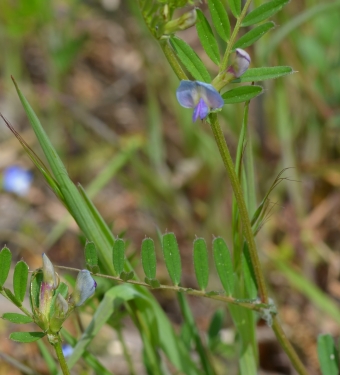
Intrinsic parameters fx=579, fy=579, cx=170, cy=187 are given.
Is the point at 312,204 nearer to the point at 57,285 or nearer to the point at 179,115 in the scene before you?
the point at 179,115

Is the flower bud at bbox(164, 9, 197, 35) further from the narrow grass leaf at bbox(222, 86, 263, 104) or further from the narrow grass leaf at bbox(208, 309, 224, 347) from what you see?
the narrow grass leaf at bbox(208, 309, 224, 347)

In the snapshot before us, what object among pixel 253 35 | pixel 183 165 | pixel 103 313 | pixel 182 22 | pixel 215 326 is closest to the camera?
pixel 182 22

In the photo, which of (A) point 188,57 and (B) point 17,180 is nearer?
(A) point 188,57

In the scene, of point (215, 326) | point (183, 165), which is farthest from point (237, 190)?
point (183, 165)

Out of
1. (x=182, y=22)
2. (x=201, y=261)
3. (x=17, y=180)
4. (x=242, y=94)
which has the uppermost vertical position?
(x=182, y=22)

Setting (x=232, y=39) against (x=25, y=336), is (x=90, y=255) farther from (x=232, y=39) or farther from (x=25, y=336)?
(x=232, y=39)

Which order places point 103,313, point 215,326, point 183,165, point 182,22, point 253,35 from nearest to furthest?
point 182,22, point 253,35, point 103,313, point 215,326, point 183,165

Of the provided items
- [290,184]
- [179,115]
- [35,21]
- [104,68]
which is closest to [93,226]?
[290,184]

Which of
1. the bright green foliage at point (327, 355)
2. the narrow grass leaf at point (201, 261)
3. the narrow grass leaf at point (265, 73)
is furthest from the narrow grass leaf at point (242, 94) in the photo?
the bright green foliage at point (327, 355)
